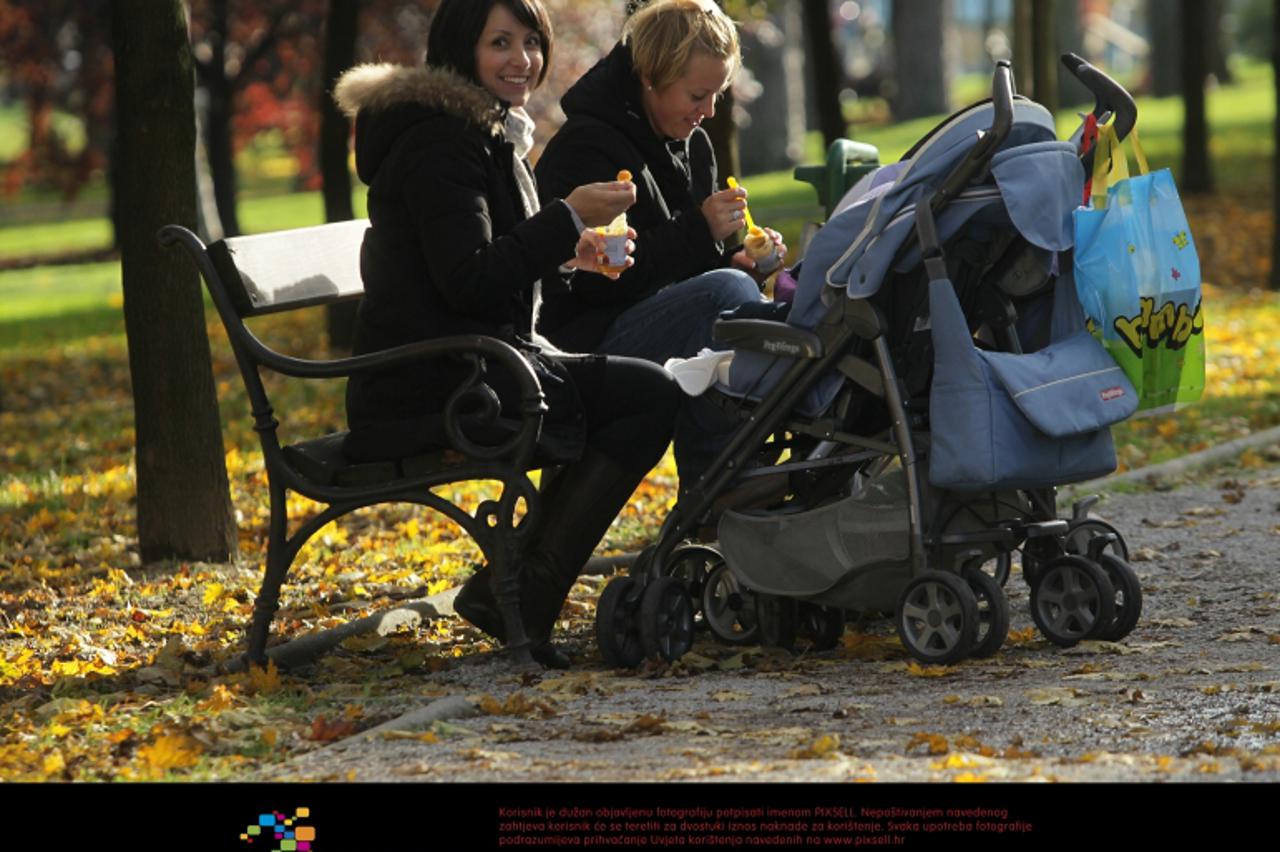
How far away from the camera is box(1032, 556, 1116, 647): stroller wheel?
523cm

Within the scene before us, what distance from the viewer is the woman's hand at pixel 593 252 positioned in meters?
5.36

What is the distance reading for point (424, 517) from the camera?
8.12 m

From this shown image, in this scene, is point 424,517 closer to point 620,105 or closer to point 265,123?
point 620,105

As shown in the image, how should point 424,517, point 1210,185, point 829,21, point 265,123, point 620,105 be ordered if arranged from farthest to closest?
1. point 265,123
2. point 1210,185
3. point 829,21
4. point 424,517
5. point 620,105

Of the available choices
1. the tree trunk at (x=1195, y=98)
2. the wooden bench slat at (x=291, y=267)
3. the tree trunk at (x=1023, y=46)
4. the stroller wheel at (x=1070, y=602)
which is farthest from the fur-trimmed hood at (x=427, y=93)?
the tree trunk at (x=1195, y=98)

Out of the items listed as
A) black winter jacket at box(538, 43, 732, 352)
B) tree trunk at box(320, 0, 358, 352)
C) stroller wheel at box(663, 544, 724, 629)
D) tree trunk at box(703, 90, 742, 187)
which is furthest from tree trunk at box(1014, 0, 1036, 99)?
stroller wheel at box(663, 544, 724, 629)

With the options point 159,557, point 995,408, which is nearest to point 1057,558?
point 995,408

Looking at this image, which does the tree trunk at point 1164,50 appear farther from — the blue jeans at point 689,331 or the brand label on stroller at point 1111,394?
the brand label on stroller at point 1111,394

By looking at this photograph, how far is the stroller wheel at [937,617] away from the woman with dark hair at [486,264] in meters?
0.83

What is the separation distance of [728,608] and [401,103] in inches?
62.7

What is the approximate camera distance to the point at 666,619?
5293mm

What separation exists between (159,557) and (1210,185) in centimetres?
1749

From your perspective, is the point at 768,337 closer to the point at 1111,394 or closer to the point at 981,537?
the point at 981,537
